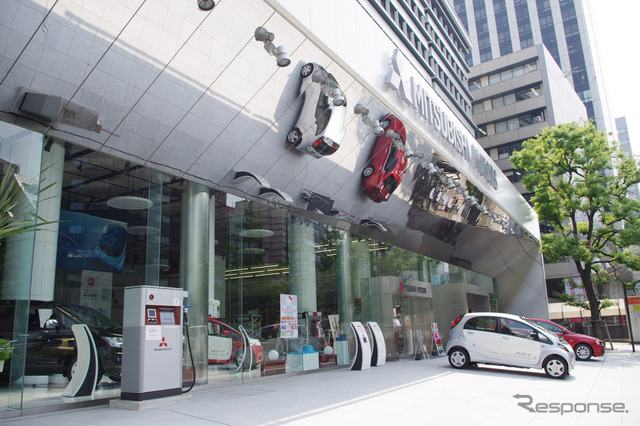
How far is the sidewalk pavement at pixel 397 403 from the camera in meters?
6.12

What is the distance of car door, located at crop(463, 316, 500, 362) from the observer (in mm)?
12195

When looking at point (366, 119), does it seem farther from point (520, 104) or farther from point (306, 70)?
point (520, 104)

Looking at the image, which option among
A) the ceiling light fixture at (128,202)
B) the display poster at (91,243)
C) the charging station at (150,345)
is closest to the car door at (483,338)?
the charging station at (150,345)

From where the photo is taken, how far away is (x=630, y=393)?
28.7 feet

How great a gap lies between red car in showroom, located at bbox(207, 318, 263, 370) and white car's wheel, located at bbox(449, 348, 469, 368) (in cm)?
551

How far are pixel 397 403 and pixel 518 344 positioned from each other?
5712 mm

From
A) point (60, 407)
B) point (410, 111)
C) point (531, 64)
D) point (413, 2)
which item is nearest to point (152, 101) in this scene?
point (60, 407)

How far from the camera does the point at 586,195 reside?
2264 centimetres

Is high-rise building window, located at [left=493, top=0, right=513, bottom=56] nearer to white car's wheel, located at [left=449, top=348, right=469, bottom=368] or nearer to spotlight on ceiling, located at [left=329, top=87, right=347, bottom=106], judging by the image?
white car's wheel, located at [left=449, top=348, right=469, bottom=368]

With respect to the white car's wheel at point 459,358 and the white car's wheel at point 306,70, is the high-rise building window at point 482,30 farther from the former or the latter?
the white car's wheel at point 306,70

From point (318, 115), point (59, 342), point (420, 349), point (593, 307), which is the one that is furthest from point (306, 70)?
point (593, 307)

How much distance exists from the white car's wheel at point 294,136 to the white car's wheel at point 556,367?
25.8 feet

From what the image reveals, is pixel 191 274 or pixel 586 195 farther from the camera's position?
pixel 586 195

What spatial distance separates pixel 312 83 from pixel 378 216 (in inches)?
278
